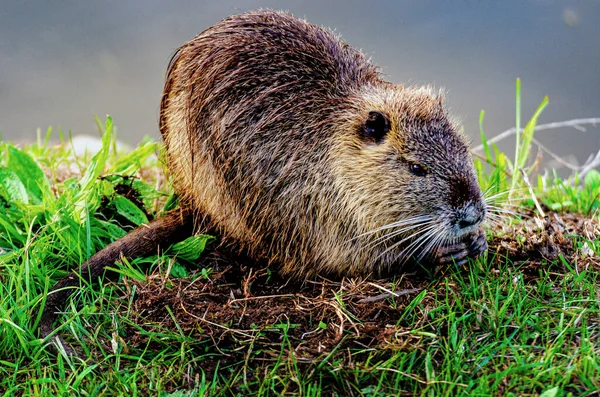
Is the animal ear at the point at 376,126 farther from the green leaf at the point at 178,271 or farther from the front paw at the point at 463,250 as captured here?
the green leaf at the point at 178,271

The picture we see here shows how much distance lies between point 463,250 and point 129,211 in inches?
61.9

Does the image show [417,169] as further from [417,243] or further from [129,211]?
[129,211]

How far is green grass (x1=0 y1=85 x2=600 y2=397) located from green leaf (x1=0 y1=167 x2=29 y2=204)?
11 cm

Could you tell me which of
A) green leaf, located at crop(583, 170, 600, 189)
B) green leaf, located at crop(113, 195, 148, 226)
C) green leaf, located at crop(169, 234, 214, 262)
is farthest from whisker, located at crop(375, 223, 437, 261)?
green leaf, located at crop(583, 170, 600, 189)

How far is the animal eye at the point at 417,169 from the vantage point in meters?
2.76

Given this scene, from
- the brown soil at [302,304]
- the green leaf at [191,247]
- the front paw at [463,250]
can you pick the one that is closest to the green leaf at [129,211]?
the green leaf at [191,247]

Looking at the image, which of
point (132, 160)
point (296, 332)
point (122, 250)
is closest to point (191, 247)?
point (122, 250)

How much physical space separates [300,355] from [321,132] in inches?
40.5

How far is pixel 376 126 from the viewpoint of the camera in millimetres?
2857

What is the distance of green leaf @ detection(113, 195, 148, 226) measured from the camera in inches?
129

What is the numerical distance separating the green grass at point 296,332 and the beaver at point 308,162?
138 mm

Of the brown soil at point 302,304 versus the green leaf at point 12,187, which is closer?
the brown soil at point 302,304

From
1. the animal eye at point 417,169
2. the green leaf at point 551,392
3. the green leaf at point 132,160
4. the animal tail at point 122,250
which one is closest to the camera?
the green leaf at point 551,392

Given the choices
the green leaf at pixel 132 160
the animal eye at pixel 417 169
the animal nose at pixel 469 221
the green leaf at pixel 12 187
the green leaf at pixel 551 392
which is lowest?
the green leaf at pixel 12 187
